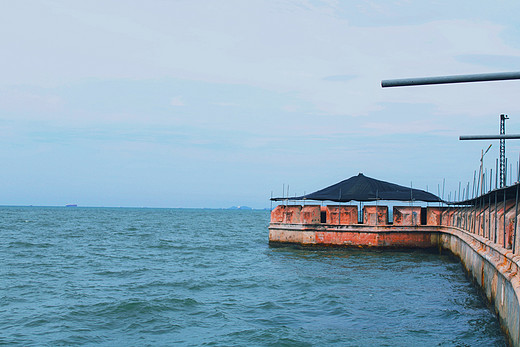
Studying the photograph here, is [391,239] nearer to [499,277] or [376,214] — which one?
[376,214]

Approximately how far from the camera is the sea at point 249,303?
410 inches

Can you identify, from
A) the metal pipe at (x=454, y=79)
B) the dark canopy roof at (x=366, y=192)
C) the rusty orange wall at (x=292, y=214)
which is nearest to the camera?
the metal pipe at (x=454, y=79)

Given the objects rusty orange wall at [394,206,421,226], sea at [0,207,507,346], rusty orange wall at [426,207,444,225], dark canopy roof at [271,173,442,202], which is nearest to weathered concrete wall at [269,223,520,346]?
rusty orange wall at [394,206,421,226]

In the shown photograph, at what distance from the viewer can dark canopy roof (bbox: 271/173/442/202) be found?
27.2 meters

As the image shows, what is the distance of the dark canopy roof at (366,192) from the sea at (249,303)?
168 inches

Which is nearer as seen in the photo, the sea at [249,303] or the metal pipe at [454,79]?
the metal pipe at [454,79]

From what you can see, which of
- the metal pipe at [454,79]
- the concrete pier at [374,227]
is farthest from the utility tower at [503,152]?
the metal pipe at [454,79]

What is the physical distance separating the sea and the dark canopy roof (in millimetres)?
4271

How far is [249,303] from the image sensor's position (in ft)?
45.1

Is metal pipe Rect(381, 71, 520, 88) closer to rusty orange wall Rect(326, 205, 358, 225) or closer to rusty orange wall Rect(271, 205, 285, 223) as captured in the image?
rusty orange wall Rect(326, 205, 358, 225)

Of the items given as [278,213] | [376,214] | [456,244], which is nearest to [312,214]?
[278,213]

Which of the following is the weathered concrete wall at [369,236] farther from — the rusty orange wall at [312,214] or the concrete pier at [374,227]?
the rusty orange wall at [312,214]

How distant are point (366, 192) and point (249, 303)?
50.6 ft

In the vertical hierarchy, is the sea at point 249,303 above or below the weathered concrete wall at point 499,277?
below
